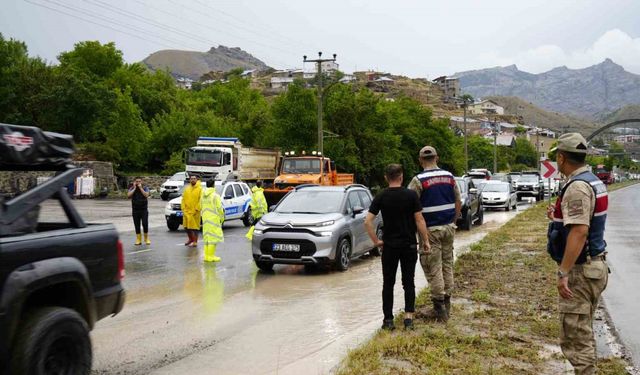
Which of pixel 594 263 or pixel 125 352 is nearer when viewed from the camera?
pixel 594 263

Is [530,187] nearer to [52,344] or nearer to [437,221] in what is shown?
Answer: [437,221]

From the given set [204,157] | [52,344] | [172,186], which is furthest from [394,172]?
[172,186]

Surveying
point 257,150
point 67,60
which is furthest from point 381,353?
point 67,60

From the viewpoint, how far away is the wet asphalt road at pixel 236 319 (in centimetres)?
619

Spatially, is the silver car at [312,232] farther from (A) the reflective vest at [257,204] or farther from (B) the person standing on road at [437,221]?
(A) the reflective vest at [257,204]

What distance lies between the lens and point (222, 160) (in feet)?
124

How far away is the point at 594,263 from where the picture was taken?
4.74 metres

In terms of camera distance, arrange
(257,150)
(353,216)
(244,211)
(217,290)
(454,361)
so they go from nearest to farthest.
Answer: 1. (454,361)
2. (217,290)
3. (353,216)
4. (244,211)
5. (257,150)

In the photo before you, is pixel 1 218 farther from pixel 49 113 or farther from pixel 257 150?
pixel 49 113

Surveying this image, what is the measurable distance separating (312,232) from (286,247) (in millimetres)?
546

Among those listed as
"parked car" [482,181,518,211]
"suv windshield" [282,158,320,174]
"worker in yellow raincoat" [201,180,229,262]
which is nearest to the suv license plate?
"worker in yellow raincoat" [201,180,229,262]

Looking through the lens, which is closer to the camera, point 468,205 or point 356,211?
point 356,211

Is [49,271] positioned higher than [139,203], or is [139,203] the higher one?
[49,271]

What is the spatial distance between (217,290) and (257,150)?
3284 centimetres
